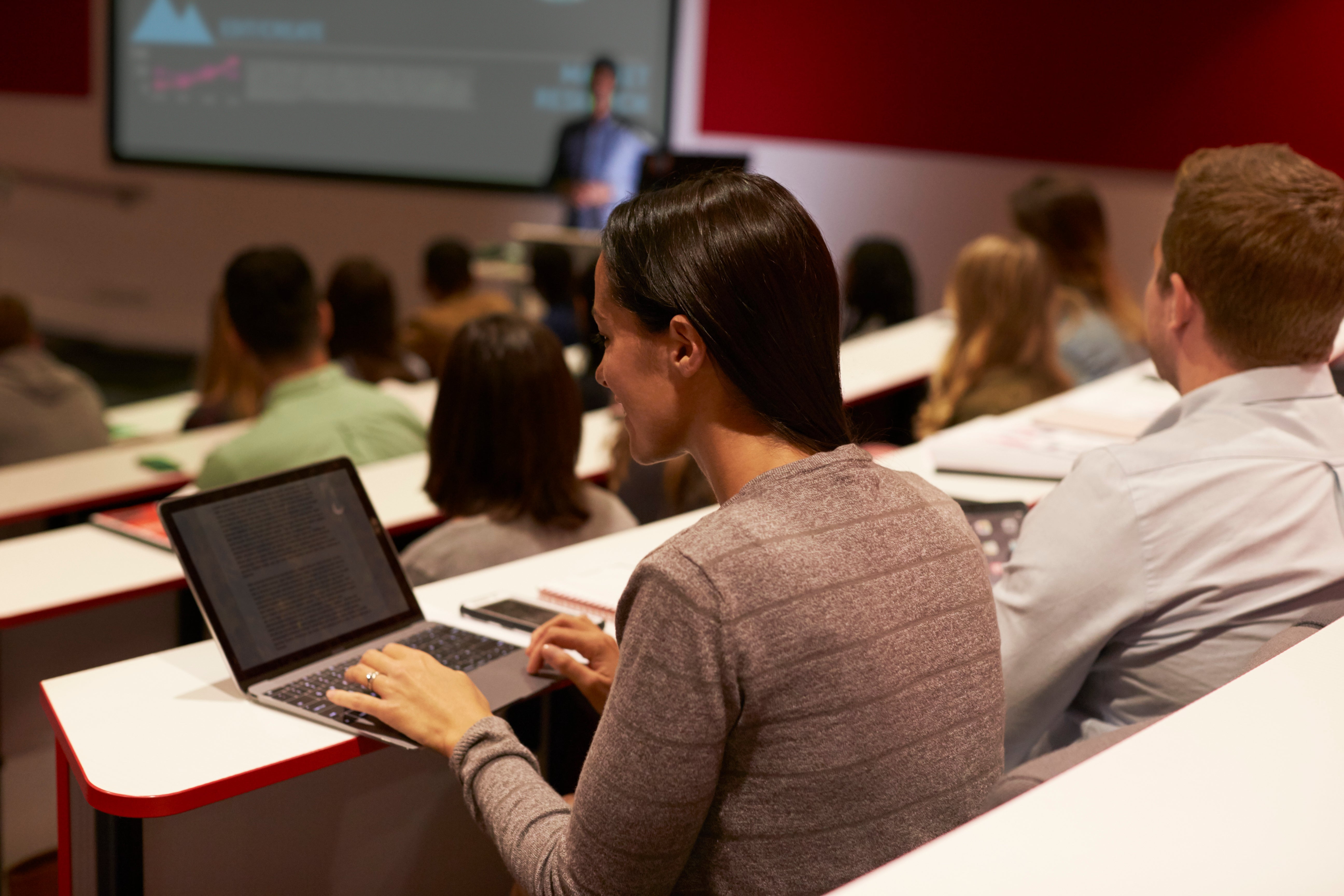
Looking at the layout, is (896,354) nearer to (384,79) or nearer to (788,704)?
(788,704)

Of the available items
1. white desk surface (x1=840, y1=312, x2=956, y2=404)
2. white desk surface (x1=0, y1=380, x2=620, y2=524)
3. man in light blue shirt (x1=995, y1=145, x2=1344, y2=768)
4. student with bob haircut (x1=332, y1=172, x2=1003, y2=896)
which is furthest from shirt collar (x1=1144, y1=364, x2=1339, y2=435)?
white desk surface (x1=840, y1=312, x2=956, y2=404)

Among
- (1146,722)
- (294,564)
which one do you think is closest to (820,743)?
(1146,722)

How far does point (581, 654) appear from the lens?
1.44 meters

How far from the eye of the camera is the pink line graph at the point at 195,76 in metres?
8.23

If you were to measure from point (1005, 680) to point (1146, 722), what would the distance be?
0.68 feet

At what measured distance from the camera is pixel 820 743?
0.99 m

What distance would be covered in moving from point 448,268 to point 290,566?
3.69m

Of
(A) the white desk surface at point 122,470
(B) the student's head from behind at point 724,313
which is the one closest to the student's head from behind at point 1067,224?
(A) the white desk surface at point 122,470

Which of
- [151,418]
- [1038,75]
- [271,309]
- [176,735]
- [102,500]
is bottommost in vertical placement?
[151,418]

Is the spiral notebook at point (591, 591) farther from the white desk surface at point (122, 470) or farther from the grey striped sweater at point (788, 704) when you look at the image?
the white desk surface at point (122, 470)

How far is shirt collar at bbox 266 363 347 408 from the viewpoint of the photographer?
2869 mm

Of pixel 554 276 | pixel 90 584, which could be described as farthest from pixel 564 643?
pixel 554 276

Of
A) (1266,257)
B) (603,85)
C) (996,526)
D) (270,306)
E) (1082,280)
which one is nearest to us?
(1266,257)

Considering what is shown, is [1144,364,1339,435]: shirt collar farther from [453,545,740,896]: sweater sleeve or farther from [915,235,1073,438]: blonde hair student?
[915,235,1073,438]: blonde hair student
